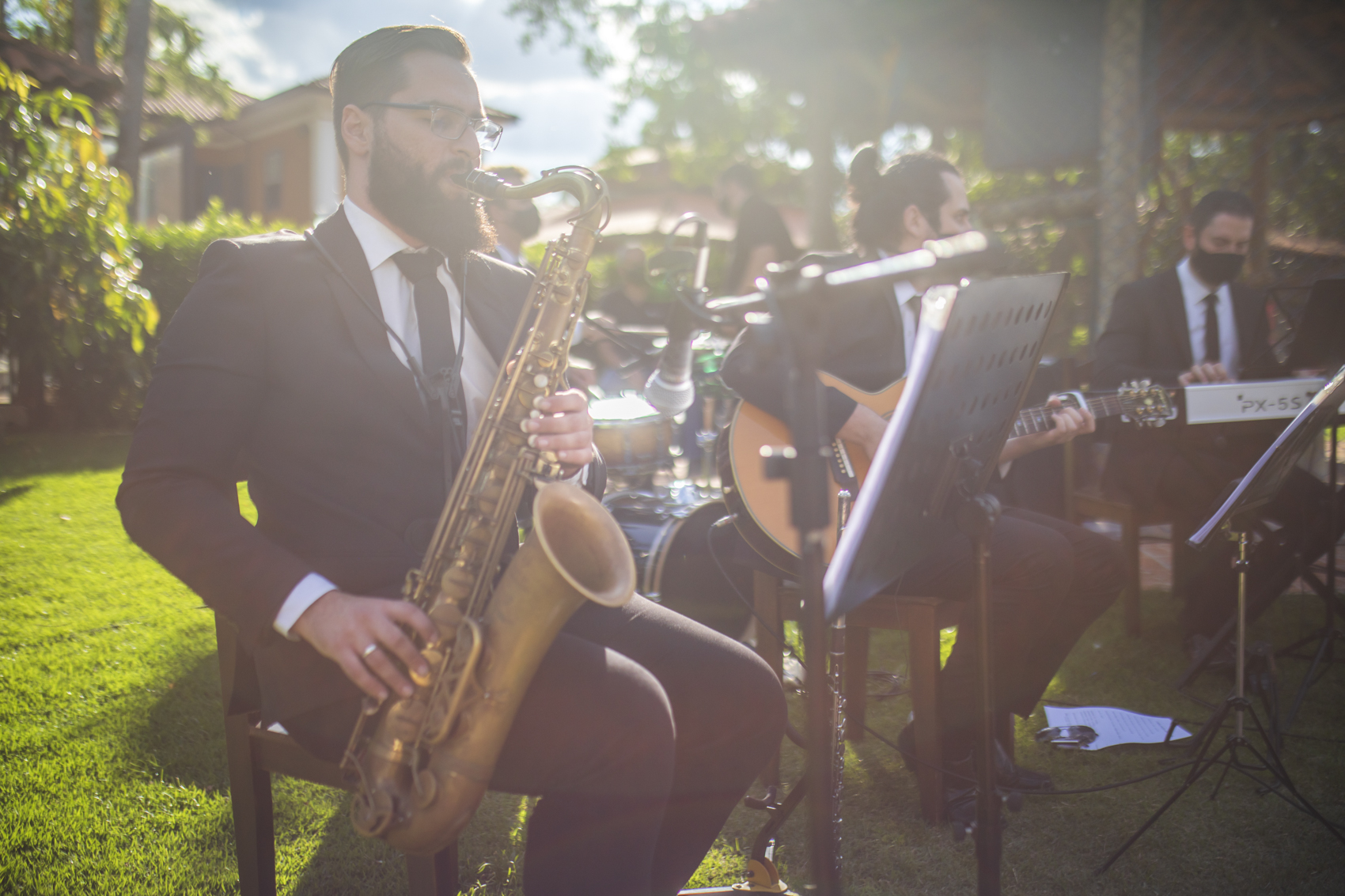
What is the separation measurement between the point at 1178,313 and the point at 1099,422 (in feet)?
3.38

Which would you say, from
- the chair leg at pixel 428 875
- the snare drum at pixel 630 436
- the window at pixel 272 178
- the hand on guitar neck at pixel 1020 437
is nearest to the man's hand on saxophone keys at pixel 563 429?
the chair leg at pixel 428 875

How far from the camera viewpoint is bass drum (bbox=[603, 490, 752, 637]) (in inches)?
131

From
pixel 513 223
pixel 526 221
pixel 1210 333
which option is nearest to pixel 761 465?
pixel 1210 333

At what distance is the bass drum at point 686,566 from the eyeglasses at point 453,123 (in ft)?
5.33

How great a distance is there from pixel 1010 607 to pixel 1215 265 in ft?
8.42

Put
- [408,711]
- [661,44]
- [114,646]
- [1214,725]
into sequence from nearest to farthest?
[408,711] → [1214,725] → [114,646] → [661,44]

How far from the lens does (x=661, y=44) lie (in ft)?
48.6

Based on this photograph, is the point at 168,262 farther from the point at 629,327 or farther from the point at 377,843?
the point at 377,843

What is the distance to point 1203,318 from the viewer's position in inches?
159

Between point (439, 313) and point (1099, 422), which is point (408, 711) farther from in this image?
point (1099, 422)

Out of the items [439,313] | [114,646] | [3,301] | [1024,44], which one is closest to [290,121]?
[3,301]

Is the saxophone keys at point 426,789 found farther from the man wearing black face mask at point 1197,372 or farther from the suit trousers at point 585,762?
the man wearing black face mask at point 1197,372

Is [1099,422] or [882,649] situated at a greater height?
[1099,422]

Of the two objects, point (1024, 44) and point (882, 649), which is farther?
point (1024, 44)
